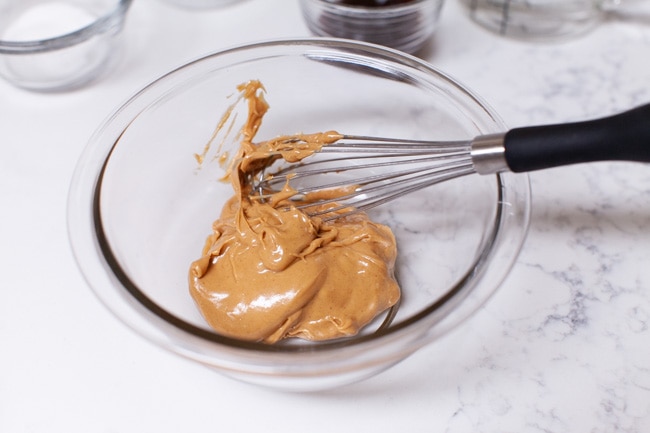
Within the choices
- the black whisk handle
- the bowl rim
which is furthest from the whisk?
the bowl rim

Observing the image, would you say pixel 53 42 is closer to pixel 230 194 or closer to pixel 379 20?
pixel 230 194

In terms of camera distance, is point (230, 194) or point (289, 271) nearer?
point (289, 271)

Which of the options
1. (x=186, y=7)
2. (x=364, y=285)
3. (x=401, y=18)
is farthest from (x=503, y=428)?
(x=186, y=7)

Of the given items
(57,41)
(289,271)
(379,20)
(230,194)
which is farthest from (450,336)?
(57,41)

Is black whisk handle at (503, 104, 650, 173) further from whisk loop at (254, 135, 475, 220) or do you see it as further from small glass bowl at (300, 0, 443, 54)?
small glass bowl at (300, 0, 443, 54)

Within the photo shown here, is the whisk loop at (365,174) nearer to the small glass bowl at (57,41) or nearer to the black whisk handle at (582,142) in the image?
the black whisk handle at (582,142)
